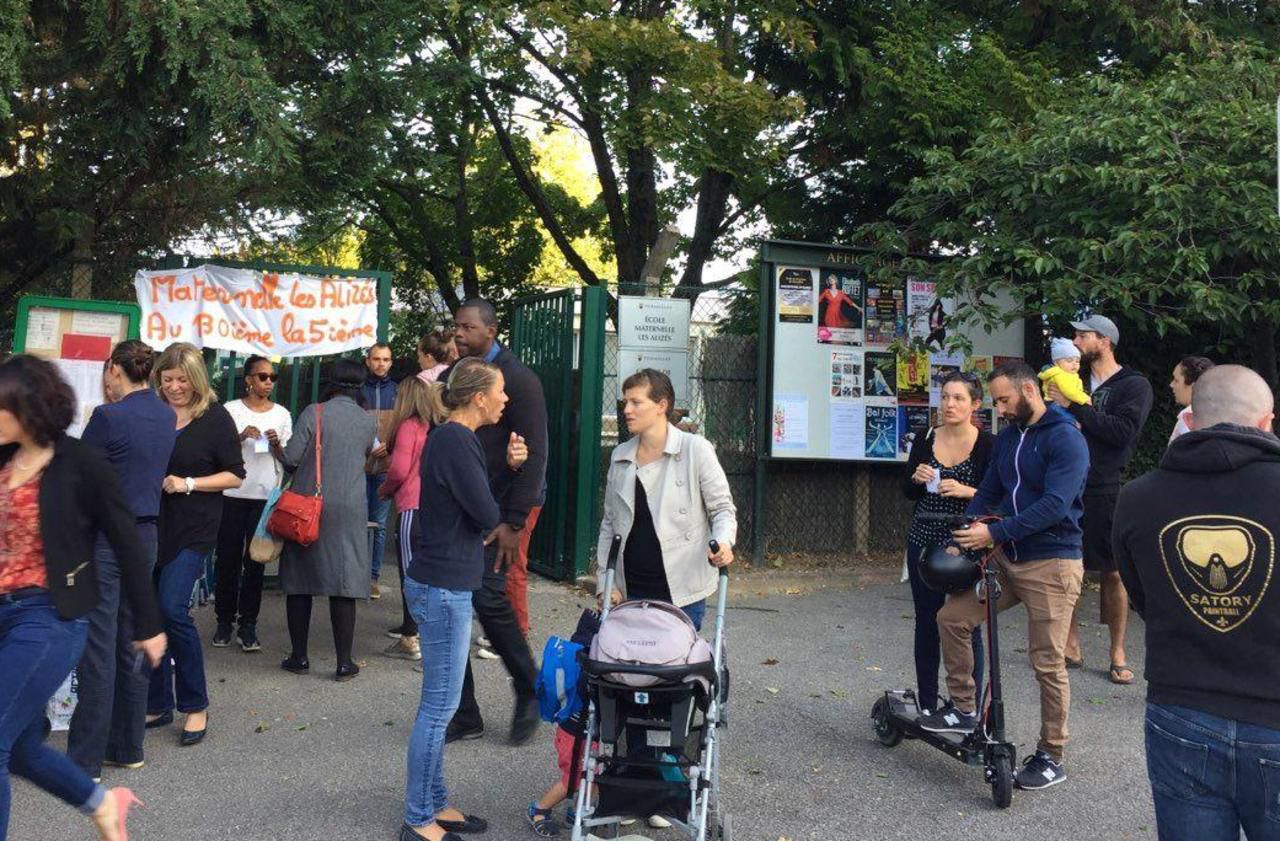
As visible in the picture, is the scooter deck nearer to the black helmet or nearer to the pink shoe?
the black helmet

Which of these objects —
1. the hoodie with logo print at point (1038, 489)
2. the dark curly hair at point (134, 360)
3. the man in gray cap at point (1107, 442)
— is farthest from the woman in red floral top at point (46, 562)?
the man in gray cap at point (1107, 442)

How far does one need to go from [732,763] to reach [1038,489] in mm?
1916

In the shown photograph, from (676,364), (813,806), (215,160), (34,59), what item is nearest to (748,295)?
(676,364)

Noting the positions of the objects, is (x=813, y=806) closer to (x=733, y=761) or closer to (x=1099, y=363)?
(x=733, y=761)

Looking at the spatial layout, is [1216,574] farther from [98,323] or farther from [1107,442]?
[98,323]

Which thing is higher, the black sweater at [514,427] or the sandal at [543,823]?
A: the black sweater at [514,427]

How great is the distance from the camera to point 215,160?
960cm

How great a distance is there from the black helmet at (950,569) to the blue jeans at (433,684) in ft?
6.96

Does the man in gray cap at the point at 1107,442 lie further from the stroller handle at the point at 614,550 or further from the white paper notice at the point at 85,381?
the white paper notice at the point at 85,381

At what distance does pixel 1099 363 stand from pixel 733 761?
3.62 meters

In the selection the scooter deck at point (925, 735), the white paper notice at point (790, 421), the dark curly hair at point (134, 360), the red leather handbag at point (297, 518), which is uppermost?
the dark curly hair at point (134, 360)

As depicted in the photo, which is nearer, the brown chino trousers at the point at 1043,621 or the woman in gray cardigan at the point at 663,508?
the woman in gray cardigan at the point at 663,508

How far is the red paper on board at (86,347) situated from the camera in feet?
25.9

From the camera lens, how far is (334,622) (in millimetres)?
6719
